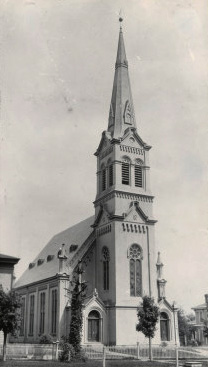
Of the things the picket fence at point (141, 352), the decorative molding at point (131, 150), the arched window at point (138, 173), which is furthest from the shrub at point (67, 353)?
the decorative molding at point (131, 150)

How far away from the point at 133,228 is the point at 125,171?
6.92 meters

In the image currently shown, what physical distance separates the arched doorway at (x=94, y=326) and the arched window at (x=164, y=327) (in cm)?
708

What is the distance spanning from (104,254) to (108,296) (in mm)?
4909

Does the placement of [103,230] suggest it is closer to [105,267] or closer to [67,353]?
[105,267]

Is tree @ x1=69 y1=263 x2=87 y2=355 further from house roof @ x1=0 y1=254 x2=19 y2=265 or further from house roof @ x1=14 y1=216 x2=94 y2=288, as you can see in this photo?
house roof @ x1=14 y1=216 x2=94 y2=288

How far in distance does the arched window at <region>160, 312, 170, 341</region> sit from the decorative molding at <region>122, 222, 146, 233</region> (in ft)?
30.0

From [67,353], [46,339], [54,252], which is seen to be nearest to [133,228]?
[46,339]

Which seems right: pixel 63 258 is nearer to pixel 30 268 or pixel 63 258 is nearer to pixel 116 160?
pixel 116 160

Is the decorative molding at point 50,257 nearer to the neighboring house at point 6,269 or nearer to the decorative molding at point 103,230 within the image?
the decorative molding at point 103,230

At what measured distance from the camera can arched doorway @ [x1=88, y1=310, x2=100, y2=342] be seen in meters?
41.7

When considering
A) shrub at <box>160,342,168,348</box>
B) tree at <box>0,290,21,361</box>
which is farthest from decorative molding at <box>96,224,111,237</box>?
tree at <box>0,290,21,361</box>

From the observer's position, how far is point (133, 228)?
46438mm

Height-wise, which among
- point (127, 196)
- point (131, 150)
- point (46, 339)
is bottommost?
point (46, 339)

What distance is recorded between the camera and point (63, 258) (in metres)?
45.1
